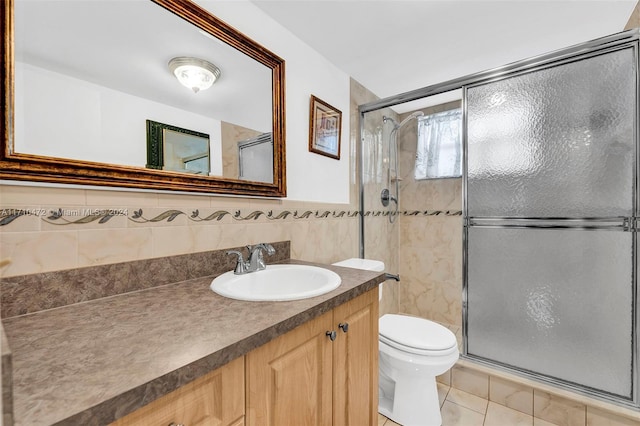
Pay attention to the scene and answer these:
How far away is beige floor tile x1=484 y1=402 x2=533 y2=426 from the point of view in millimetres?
1518

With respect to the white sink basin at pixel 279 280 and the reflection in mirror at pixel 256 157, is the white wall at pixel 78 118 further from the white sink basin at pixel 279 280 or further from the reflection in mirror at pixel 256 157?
the white sink basin at pixel 279 280

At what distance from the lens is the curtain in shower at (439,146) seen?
8.01ft

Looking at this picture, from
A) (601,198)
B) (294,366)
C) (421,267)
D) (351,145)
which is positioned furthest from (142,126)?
(421,267)

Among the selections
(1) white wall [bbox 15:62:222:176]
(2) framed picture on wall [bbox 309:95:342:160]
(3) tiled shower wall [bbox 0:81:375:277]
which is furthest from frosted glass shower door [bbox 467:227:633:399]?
(1) white wall [bbox 15:62:222:176]

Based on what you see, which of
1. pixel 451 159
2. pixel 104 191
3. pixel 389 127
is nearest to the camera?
pixel 104 191

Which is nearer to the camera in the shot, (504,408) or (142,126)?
(142,126)

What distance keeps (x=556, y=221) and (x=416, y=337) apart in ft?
3.15

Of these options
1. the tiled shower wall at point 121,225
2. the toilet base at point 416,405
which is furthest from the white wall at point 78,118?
the toilet base at point 416,405

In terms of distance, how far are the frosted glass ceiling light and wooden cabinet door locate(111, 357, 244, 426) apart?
107 cm

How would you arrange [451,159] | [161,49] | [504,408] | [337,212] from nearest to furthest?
[161,49] → [504,408] → [337,212] → [451,159]

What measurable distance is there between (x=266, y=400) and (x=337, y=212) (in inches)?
54.2

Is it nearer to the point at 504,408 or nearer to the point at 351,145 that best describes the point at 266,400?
the point at 504,408

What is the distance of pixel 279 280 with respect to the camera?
1263mm

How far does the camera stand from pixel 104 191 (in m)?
0.89
